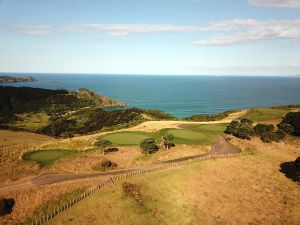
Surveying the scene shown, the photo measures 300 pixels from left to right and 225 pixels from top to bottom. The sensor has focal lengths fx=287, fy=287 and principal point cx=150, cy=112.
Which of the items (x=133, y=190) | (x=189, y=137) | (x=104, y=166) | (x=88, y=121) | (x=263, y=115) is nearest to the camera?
(x=133, y=190)

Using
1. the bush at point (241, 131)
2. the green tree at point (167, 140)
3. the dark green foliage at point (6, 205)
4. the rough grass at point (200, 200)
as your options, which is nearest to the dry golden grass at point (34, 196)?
the dark green foliage at point (6, 205)

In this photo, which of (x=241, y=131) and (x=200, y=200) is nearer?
(x=200, y=200)

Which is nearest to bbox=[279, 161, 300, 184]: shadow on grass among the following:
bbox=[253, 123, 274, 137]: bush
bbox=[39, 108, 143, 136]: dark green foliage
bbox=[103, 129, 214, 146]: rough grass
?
bbox=[103, 129, 214, 146]: rough grass

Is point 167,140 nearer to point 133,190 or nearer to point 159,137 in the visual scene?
point 159,137

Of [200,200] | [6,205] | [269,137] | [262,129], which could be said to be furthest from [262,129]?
[6,205]

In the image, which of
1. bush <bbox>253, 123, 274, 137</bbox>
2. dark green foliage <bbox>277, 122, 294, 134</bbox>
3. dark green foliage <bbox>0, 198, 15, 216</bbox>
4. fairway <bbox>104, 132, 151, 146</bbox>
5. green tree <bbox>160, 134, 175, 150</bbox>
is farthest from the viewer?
dark green foliage <bbox>277, 122, 294, 134</bbox>

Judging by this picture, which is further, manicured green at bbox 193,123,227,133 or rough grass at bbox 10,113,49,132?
rough grass at bbox 10,113,49,132

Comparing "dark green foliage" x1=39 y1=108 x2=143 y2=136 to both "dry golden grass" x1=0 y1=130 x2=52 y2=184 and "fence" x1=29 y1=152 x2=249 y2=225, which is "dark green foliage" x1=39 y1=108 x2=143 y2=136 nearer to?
"dry golden grass" x1=0 y1=130 x2=52 y2=184
